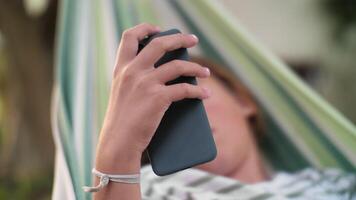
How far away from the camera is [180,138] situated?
Result: 36.9 inches

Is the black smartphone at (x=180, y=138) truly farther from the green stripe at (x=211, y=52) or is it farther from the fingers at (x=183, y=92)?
the green stripe at (x=211, y=52)

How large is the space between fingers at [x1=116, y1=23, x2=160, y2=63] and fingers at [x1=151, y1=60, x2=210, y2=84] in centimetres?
5

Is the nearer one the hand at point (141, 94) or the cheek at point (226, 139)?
the hand at point (141, 94)

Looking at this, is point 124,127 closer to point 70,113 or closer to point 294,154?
point 70,113

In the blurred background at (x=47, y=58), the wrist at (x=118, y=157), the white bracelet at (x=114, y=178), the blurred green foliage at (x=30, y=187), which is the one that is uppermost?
the blurred background at (x=47, y=58)

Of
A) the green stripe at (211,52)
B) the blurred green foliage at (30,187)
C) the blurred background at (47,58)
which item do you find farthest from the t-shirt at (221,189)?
the blurred green foliage at (30,187)

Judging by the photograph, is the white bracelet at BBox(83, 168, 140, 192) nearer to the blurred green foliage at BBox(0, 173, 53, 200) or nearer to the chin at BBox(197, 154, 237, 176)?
the chin at BBox(197, 154, 237, 176)

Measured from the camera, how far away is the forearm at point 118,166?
0.89m

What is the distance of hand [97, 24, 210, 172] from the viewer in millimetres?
892

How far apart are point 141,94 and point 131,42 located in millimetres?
96

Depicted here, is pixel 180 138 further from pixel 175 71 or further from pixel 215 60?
pixel 215 60

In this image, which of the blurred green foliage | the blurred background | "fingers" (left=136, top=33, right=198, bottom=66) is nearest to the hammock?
"fingers" (left=136, top=33, right=198, bottom=66)

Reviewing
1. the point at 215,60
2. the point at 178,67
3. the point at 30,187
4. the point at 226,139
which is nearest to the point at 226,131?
the point at 226,139

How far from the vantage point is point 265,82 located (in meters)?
1.48
